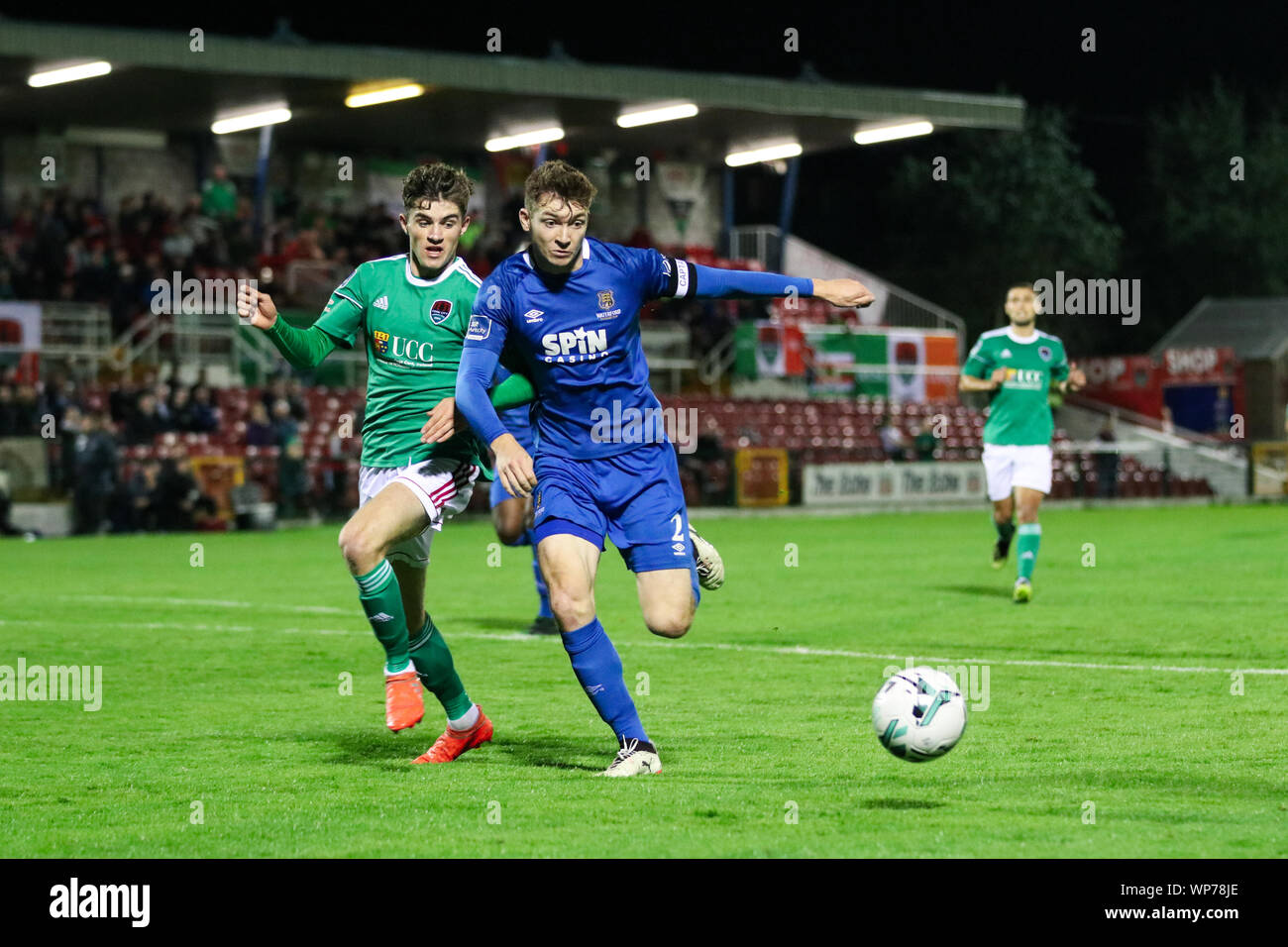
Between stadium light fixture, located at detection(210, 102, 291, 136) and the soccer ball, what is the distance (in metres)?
29.5

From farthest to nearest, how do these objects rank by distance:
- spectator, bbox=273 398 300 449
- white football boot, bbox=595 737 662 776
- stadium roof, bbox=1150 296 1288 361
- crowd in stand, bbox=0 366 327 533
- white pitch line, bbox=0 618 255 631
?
stadium roof, bbox=1150 296 1288 361
spectator, bbox=273 398 300 449
crowd in stand, bbox=0 366 327 533
white pitch line, bbox=0 618 255 631
white football boot, bbox=595 737 662 776

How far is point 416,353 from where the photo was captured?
24.1 feet

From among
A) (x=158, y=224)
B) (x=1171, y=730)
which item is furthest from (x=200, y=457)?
(x=1171, y=730)

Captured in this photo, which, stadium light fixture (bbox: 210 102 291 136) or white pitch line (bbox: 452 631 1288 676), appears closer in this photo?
white pitch line (bbox: 452 631 1288 676)

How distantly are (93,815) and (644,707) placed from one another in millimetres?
3100

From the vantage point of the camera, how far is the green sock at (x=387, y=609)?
6.96m

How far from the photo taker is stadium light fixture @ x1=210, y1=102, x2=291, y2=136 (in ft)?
112

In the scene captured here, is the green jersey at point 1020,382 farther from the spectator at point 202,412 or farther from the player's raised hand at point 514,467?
the spectator at point 202,412

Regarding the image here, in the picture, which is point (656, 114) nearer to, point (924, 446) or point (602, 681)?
point (924, 446)

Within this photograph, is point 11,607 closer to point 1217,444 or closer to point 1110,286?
point 1217,444

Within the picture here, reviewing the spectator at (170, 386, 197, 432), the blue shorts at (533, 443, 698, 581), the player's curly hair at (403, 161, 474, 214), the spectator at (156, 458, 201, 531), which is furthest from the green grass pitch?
the spectator at (170, 386, 197, 432)

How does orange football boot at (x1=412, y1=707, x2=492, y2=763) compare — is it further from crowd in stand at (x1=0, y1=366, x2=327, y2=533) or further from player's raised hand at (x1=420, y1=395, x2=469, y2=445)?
crowd in stand at (x1=0, y1=366, x2=327, y2=533)

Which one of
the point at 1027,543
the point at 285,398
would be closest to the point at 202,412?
the point at 285,398

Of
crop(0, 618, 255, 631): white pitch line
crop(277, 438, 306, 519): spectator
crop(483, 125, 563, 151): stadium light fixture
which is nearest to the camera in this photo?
crop(0, 618, 255, 631): white pitch line
